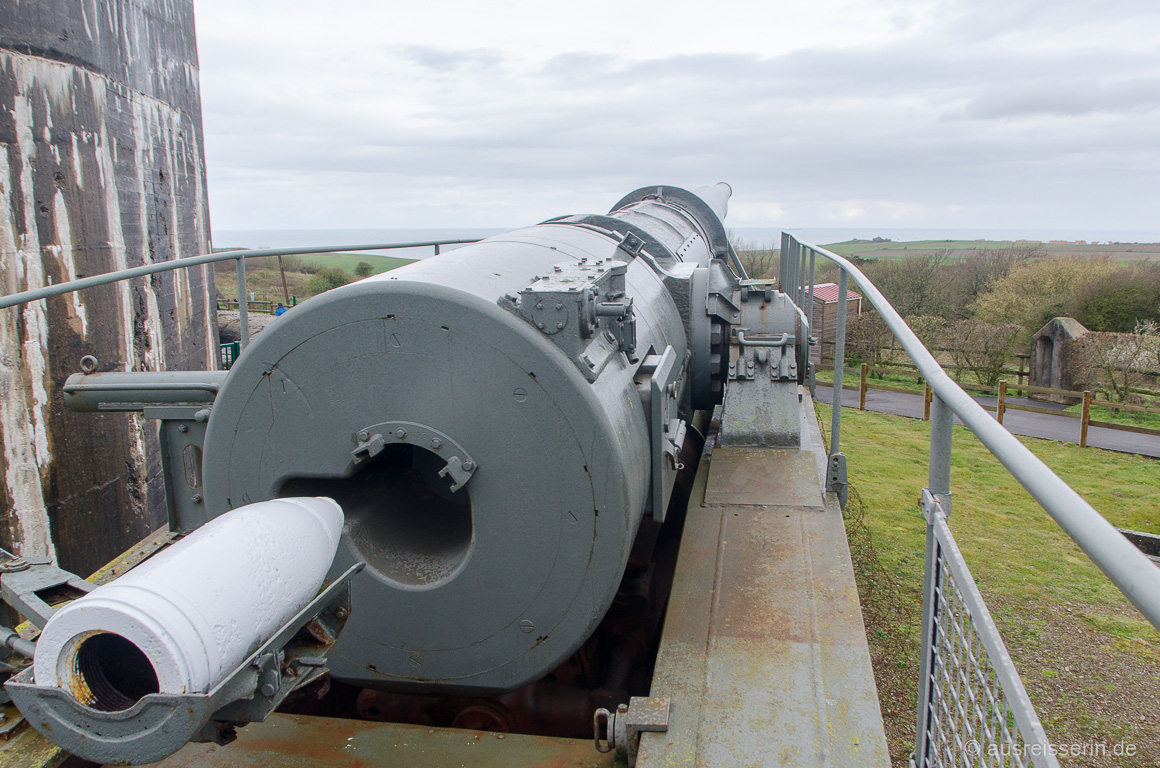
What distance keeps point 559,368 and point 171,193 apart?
532 centimetres

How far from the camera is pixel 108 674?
5.96 ft

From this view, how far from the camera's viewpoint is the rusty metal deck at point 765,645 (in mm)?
2459

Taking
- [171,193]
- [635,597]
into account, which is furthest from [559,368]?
[171,193]

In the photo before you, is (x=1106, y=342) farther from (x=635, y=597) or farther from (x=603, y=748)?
(x=603, y=748)

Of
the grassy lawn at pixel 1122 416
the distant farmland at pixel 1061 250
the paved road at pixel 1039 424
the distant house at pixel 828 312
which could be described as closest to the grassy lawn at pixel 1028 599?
the paved road at pixel 1039 424

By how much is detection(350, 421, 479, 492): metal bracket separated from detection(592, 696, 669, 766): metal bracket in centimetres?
82

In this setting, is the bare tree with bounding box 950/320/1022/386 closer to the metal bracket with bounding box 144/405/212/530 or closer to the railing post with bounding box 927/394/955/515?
the metal bracket with bounding box 144/405/212/530

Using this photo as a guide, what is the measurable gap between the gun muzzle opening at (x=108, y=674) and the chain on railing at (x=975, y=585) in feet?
5.06

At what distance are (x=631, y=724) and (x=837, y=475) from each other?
8.15ft

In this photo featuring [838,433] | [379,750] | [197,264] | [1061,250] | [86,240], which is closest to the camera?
[379,750]

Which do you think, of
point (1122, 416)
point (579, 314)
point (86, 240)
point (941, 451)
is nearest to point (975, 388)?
point (1122, 416)

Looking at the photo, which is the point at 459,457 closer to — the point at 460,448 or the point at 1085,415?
the point at 460,448

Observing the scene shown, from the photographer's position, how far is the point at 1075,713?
15.5 feet

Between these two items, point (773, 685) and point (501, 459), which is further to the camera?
point (773, 685)
